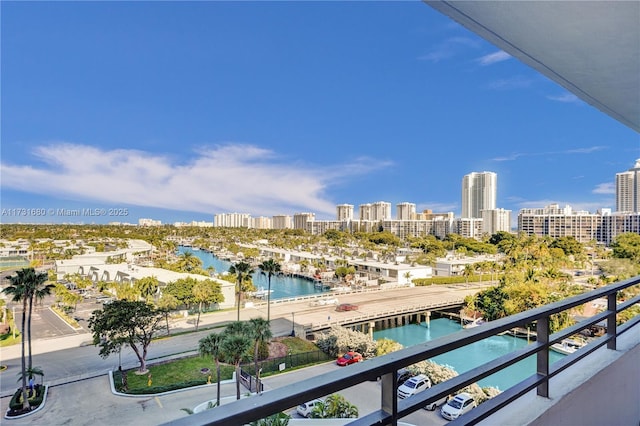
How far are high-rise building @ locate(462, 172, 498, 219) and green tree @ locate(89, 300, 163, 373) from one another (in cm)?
3702

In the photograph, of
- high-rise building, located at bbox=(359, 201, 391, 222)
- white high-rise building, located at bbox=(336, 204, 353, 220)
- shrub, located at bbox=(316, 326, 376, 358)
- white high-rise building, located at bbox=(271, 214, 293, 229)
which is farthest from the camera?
white high-rise building, located at bbox=(336, 204, 353, 220)

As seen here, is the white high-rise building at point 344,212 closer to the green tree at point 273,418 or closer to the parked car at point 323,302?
the parked car at point 323,302

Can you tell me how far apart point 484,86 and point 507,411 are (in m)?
48.3

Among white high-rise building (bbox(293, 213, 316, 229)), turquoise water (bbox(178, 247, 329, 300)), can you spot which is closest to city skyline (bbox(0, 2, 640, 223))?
white high-rise building (bbox(293, 213, 316, 229))

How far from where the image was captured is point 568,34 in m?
1.27

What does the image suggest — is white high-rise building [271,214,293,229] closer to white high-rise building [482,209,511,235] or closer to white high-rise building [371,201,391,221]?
white high-rise building [371,201,391,221]

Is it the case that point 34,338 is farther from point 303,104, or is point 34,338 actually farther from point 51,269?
point 303,104

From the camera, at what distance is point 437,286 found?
938 inches

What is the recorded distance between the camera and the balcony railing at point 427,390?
1.09 feet

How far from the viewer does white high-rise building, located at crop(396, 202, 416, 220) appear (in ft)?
163

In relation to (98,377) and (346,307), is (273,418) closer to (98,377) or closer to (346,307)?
(98,377)

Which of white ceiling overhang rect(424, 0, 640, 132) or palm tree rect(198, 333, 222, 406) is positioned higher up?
white ceiling overhang rect(424, 0, 640, 132)

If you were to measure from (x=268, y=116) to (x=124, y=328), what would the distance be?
104 feet

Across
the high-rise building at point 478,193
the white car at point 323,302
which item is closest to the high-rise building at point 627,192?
the high-rise building at point 478,193
